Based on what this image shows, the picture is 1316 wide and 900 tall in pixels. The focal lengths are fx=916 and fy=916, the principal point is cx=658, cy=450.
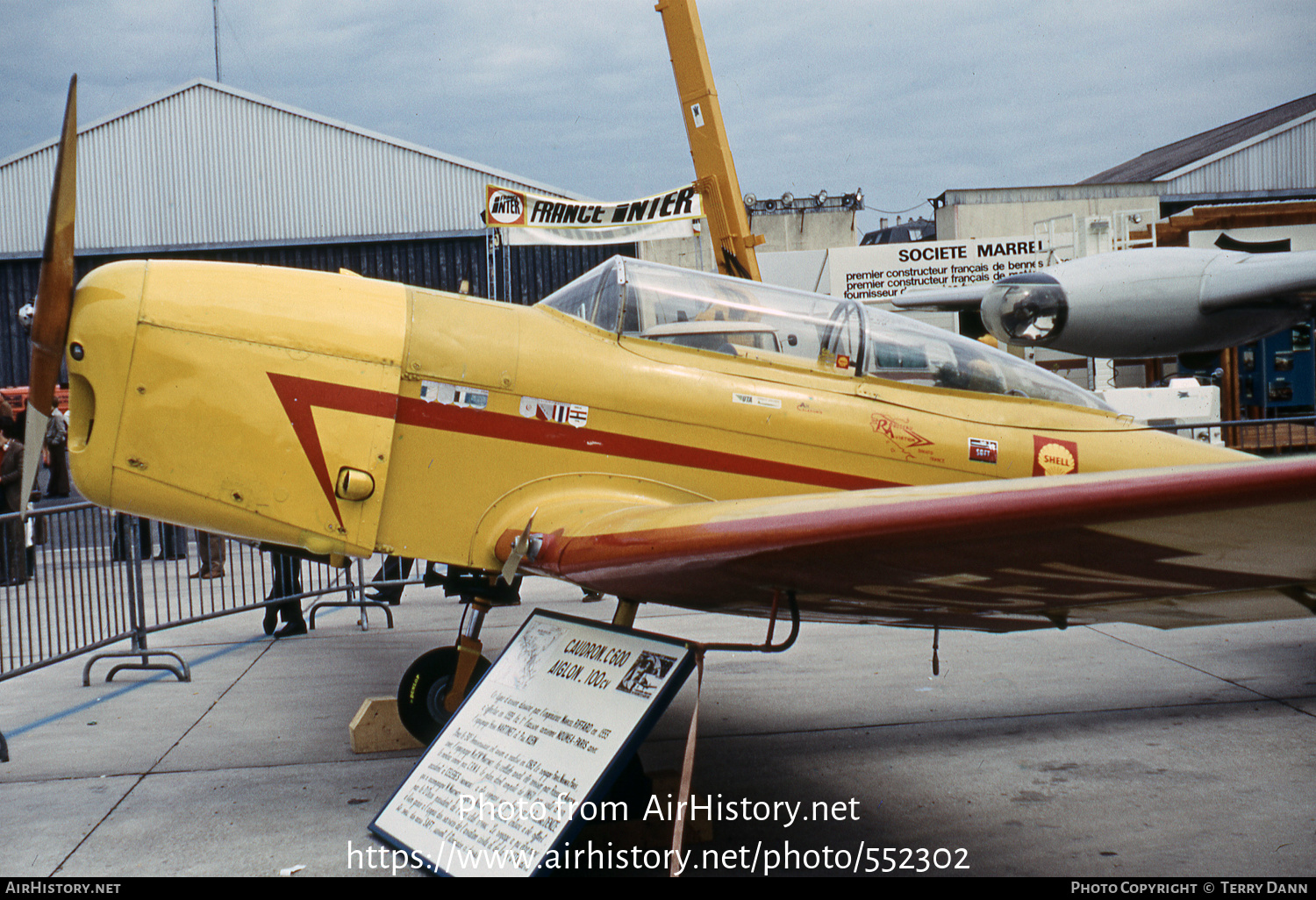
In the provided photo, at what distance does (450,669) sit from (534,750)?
161 cm

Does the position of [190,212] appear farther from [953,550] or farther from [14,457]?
[953,550]

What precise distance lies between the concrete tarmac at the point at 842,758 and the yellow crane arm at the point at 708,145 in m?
7.32

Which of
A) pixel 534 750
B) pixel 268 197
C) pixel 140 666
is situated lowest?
pixel 140 666

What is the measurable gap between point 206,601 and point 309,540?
205 inches

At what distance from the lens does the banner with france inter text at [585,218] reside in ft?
42.5

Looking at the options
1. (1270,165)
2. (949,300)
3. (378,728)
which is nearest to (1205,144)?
(1270,165)

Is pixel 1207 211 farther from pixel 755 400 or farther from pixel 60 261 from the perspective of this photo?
pixel 60 261

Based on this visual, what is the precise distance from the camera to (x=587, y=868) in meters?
2.88

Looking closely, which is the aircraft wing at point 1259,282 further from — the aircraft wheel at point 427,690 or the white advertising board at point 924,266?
the white advertising board at point 924,266

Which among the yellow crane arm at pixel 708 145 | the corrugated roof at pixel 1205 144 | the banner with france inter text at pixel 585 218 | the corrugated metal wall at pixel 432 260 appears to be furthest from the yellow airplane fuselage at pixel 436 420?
the corrugated roof at pixel 1205 144

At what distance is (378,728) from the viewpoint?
13.6 ft

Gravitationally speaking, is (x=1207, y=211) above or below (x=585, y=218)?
below

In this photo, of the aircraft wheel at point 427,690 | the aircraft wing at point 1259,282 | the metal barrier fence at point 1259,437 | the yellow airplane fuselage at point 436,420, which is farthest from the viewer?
the metal barrier fence at point 1259,437

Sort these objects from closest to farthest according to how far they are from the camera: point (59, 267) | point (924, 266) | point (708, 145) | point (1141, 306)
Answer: point (1141, 306), point (59, 267), point (708, 145), point (924, 266)
